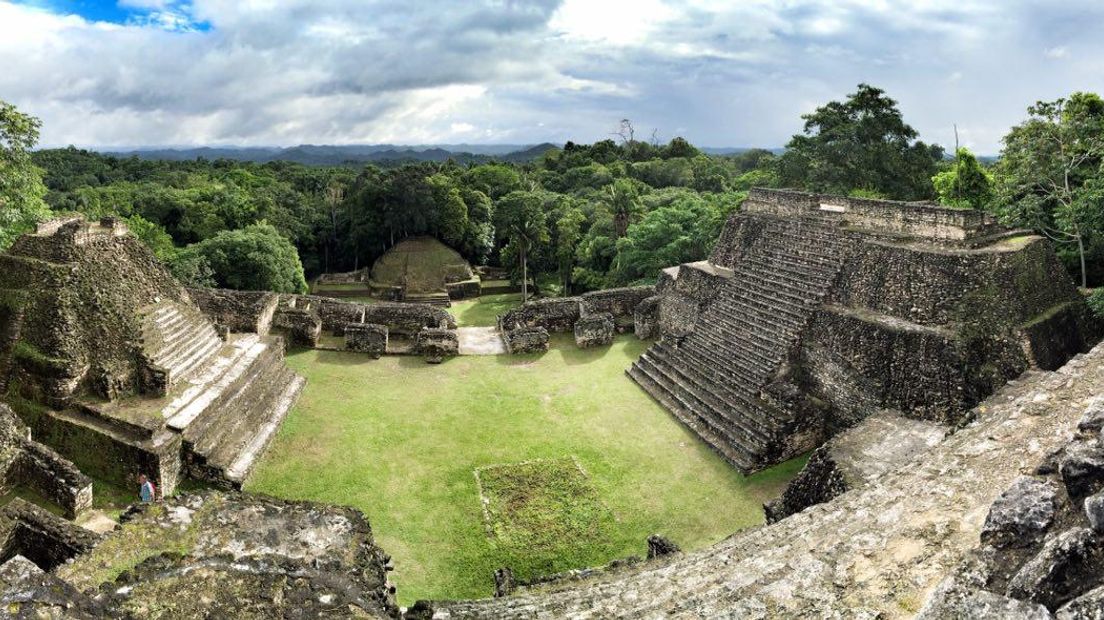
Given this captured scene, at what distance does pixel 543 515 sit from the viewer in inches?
387

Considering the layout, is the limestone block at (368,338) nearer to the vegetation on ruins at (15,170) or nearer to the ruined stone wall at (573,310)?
the ruined stone wall at (573,310)

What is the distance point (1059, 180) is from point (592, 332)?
10.7 m

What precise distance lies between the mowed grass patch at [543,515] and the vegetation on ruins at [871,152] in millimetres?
19207

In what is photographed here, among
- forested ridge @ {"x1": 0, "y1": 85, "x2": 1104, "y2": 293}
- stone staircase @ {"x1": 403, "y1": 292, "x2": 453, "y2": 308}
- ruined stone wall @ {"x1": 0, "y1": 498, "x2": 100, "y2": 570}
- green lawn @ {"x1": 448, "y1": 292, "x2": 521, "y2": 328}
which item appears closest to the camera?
ruined stone wall @ {"x1": 0, "y1": 498, "x2": 100, "y2": 570}

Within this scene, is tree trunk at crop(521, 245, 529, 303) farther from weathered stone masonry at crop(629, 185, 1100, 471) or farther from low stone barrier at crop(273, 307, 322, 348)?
weathered stone masonry at crop(629, 185, 1100, 471)

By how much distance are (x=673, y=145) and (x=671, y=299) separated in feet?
167

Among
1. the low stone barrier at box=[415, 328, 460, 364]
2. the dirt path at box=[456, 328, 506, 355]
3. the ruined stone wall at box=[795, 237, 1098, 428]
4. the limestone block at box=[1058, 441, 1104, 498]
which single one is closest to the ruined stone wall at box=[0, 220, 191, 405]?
the low stone barrier at box=[415, 328, 460, 364]

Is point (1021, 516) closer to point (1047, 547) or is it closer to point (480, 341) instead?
point (1047, 547)

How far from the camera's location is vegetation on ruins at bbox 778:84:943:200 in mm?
25156

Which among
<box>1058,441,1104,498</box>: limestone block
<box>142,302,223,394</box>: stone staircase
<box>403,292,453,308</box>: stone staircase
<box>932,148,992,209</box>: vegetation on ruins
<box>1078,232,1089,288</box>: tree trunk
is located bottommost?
<box>403,292,453,308</box>: stone staircase

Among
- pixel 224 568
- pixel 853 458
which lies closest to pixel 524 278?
pixel 853 458

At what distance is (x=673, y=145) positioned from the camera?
211 ft

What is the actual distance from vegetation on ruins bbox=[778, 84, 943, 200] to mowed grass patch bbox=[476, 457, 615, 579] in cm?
1921

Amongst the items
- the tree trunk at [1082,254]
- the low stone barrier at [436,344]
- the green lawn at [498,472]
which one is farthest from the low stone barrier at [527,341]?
the tree trunk at [1082,254]
